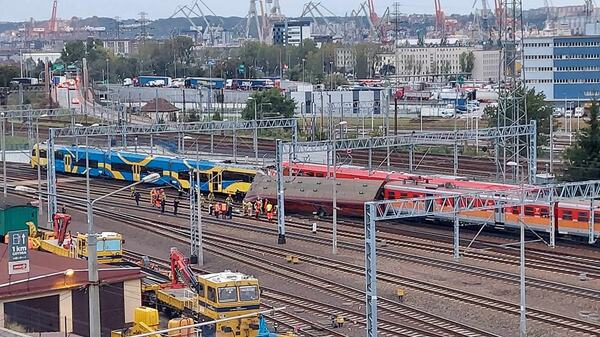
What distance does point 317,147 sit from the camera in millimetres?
28297

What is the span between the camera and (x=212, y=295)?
15.1 meters

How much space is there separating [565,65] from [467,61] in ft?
125

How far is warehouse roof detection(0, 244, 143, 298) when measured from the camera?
14875mm

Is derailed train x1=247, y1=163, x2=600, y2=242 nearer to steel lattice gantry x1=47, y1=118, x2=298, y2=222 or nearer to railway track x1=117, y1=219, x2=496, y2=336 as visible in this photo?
steel lattice gantry x1=47, y1=118, x2=298, y2=222

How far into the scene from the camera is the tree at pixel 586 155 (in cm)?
2622

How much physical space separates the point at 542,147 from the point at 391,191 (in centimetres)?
1415

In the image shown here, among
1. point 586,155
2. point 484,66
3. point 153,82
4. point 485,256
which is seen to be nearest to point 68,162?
point 586,155

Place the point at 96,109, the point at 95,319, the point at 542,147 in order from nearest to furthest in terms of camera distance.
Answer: the point at 95,319 < the point at 542,147 < the point at 96,109

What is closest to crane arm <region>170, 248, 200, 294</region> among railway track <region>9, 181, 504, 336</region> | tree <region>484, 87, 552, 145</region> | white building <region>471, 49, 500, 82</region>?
railway track <region>9, 181, 504, 336</region>

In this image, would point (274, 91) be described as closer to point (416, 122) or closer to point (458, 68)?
point (416, 122)

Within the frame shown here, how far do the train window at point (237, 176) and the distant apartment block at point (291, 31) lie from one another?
106065mm

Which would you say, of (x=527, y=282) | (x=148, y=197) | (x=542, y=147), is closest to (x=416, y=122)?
A: (x=542, y=147)

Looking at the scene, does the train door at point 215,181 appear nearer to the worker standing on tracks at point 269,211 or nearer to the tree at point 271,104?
the worker standing on tracks at point 269,211

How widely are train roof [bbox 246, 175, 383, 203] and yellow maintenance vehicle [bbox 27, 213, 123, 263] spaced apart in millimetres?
7159
